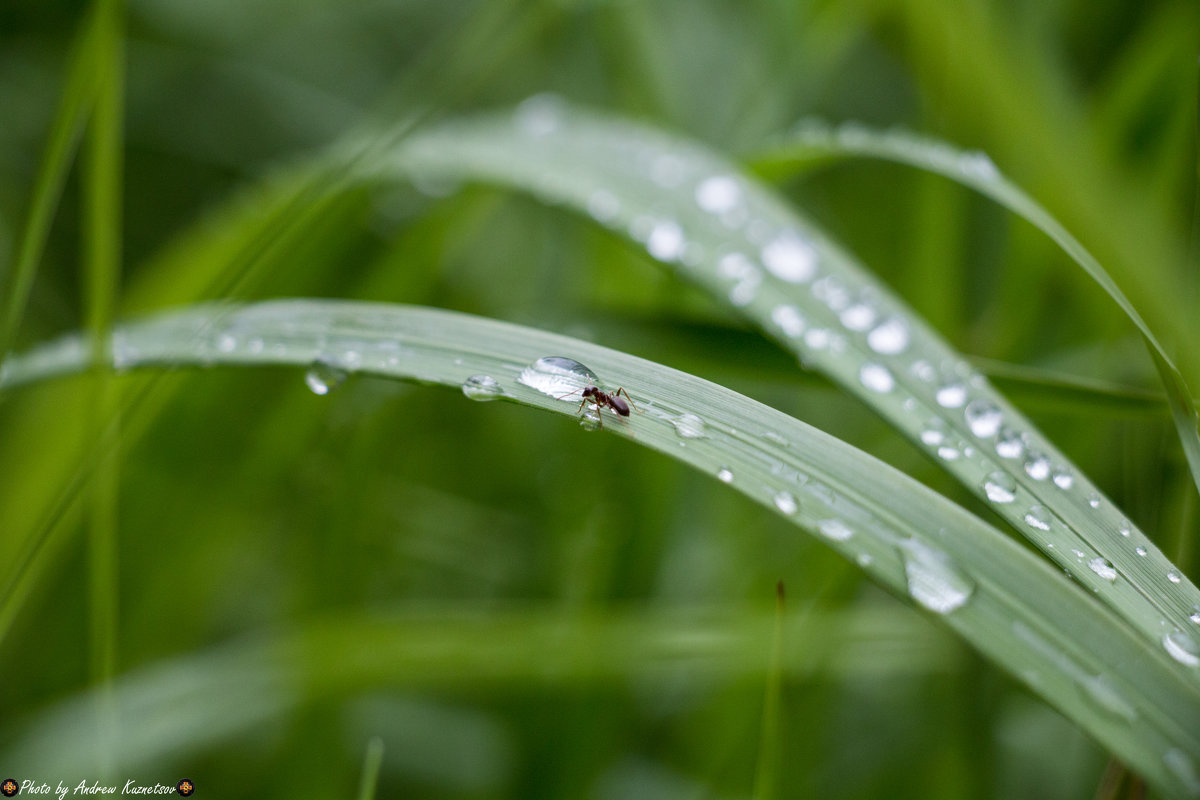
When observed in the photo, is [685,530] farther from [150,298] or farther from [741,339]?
[150,298]

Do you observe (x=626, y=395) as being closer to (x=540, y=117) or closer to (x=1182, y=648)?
(x=1182, y=648)

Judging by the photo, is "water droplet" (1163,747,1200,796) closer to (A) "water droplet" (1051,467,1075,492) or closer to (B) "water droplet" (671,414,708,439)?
(A) "water droplet" (1051,467,1075,492)

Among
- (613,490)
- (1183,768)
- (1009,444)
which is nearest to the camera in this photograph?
(1183,768)

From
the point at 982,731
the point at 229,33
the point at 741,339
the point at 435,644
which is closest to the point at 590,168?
the point at 741,339

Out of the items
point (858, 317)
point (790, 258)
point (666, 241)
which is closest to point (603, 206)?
point (666, 241)

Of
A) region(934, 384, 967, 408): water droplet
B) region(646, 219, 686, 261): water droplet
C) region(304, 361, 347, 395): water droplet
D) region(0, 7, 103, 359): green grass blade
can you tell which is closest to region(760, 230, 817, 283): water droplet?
region(646, 219, 686, 261): water droplet

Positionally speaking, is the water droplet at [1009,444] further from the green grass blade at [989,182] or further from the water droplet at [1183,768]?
the water droplet at [1183,768]

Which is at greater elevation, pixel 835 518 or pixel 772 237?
pixel 772 237
